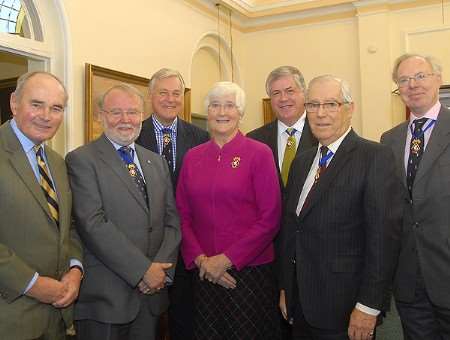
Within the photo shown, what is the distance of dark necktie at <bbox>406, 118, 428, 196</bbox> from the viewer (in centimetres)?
238

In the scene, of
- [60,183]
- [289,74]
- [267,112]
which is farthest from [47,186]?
[267,112]

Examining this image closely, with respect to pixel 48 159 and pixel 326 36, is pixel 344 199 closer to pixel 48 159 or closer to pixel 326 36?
pixel 48 159

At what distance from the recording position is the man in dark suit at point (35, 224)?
181 centimetres

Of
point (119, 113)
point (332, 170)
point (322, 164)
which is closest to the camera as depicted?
point (332, 170)

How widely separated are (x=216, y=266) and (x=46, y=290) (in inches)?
32.2

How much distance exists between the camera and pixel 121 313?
215 centimetres

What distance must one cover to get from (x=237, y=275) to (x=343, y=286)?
2.00 ft

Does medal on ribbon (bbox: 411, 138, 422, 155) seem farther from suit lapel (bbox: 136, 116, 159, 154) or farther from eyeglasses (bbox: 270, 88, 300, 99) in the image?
suit lapel (bbox: 136, 116, 159, 154)

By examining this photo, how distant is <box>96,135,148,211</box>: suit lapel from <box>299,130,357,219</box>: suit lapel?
807 mm

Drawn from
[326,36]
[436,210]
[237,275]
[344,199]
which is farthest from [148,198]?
[326,36]

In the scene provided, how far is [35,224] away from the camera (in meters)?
1.87

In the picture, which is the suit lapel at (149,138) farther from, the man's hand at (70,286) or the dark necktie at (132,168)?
the man's hand at (70,286)

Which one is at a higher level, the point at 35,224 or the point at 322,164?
the point at 322,164

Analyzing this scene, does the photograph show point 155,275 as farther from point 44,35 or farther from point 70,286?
point 44,35
